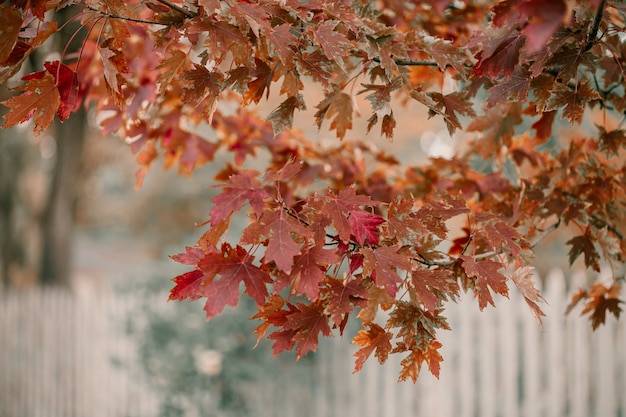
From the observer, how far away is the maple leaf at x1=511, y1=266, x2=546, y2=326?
1489mm

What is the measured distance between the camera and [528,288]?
1.52 m

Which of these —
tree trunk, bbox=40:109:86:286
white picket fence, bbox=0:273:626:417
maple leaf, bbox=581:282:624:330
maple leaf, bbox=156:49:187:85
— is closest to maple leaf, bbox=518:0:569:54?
maple leaf, bbox=156:49:187:85

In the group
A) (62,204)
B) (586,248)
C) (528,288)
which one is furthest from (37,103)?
(62,204)

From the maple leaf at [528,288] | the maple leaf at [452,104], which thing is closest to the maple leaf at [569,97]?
the maple leaf at [452,104]

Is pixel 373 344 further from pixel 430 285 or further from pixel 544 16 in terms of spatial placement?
pixel 544 16

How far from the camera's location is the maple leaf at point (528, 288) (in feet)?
4.89

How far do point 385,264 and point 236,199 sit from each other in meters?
0.32

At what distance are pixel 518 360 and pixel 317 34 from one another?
371 centimetres

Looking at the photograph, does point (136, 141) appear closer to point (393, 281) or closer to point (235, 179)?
point (235, 179)

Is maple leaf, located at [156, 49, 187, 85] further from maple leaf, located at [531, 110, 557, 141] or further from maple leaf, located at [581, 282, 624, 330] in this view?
maple leaf, located at [581, 282, 624, 330]

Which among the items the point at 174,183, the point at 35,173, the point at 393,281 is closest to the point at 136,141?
the point at 393,281

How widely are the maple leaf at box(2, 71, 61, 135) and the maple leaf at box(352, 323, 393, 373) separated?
791 mm

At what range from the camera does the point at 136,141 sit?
Answer: 2.58m

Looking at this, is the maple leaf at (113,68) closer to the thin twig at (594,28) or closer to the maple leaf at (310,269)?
the maple leaf at (310,269)
